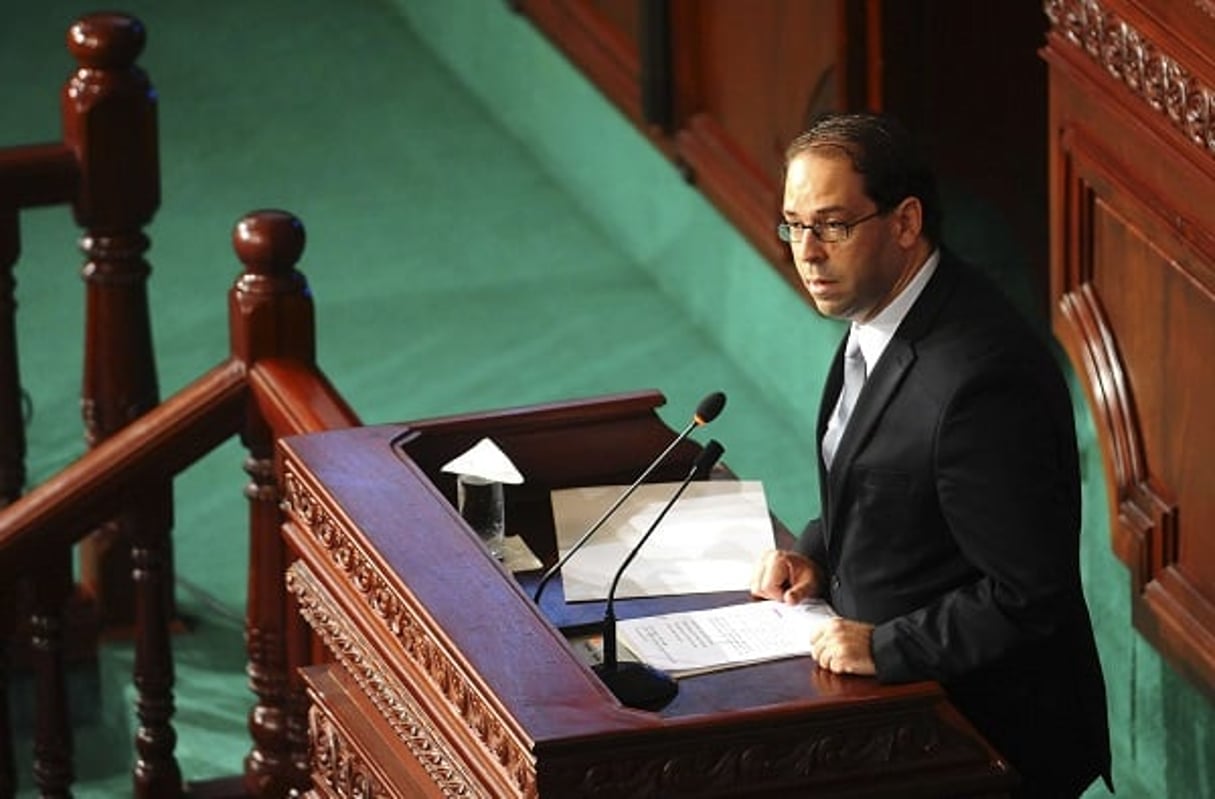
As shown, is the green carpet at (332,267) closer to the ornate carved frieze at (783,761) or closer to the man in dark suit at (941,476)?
the man in dark suit at (941,476)

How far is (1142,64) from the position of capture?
4926 millimetres

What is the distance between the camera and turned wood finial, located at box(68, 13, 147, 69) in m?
5.84

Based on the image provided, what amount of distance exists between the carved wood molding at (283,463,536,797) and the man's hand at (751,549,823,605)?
0.42 meters

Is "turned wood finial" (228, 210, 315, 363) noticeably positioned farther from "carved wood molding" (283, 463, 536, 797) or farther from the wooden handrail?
"carved wood molding" (283, 463, 536, 797)

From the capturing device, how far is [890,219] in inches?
139

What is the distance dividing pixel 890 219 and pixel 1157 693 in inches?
75.3

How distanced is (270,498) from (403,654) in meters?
1.27

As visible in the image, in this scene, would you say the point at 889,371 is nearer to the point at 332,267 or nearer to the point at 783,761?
the point at 783,761

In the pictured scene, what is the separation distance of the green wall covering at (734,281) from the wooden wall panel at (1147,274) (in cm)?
18

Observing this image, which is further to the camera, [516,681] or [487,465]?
[487,465]

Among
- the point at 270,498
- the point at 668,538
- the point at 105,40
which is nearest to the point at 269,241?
the point at 270,498

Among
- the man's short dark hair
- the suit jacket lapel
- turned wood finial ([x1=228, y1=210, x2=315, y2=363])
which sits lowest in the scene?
turned wood finial ([x1=228, y1=210, x2=315, y2=363])

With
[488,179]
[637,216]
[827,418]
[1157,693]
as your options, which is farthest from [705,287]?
[827,418]

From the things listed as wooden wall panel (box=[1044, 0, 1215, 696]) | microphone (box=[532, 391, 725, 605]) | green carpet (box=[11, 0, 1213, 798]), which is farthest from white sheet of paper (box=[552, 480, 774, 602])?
green carpet (box=[11, 0, 1213, 798])
